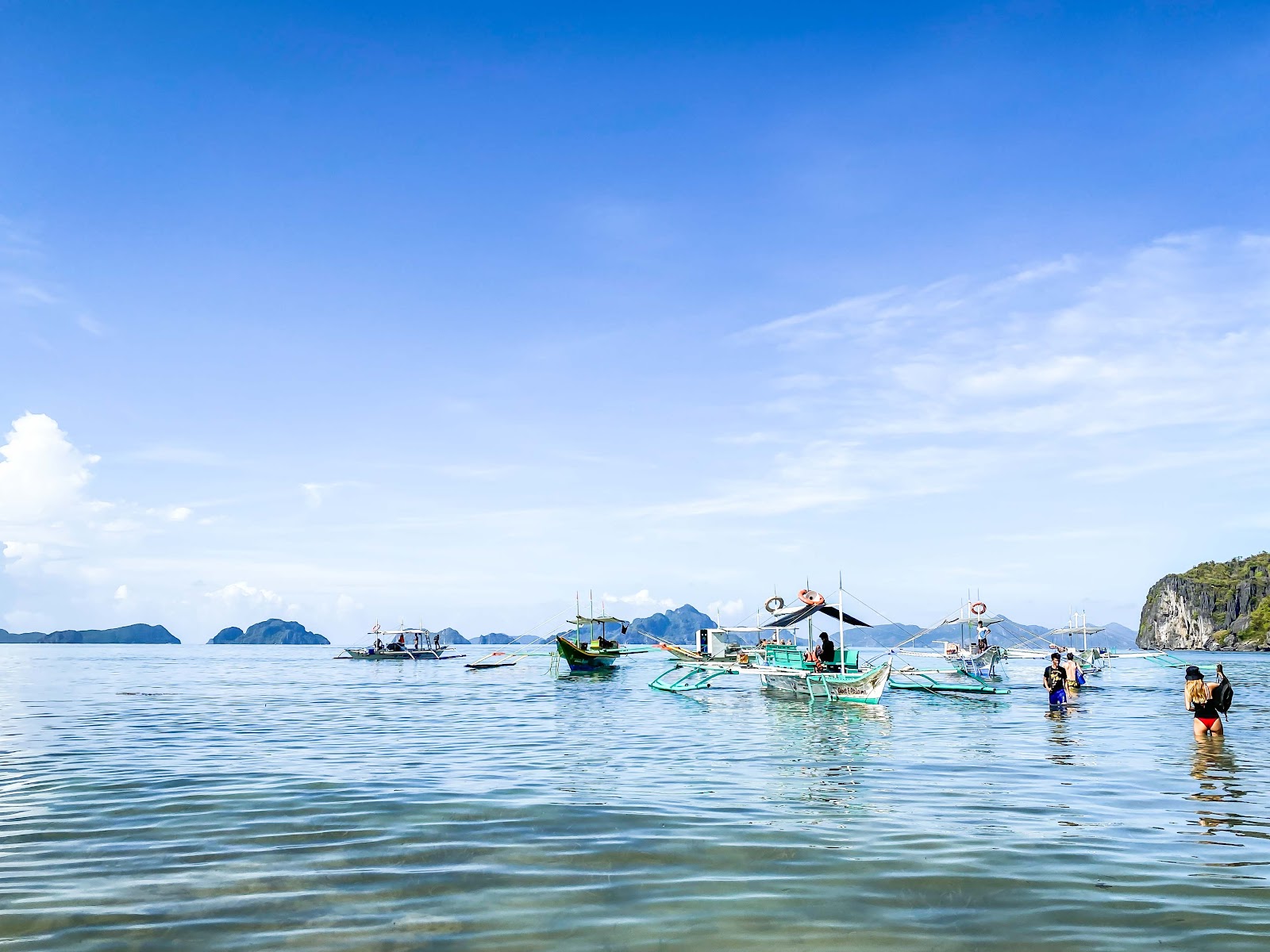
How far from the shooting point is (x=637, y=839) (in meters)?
12.8

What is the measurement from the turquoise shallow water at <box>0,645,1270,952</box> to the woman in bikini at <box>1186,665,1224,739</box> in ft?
3.45

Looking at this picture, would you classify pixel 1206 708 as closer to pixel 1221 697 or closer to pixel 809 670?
pixel 1221 697

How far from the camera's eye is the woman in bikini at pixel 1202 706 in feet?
80.5

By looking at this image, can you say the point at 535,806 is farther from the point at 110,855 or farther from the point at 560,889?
the point at 110,855

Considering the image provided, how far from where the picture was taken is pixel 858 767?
65.2 feet

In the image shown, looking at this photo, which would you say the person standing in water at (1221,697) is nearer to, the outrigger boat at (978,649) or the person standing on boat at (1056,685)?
the person standing on boat at (1056,685)

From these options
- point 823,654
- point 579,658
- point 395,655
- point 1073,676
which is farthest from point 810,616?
point 395,655

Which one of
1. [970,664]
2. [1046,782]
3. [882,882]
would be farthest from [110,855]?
[970,664]

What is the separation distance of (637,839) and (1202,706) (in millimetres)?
20987

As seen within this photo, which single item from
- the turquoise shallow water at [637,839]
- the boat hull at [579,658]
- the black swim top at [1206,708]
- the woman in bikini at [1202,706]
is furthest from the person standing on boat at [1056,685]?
the boat hull at [579,658]

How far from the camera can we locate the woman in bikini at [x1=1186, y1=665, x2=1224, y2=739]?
80.5 ft

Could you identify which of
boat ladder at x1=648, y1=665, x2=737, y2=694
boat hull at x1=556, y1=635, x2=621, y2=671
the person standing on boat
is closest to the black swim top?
the person standing on boat

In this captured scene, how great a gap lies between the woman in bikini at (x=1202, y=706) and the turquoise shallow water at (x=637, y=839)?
3.45 feet

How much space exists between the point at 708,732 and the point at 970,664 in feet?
132
